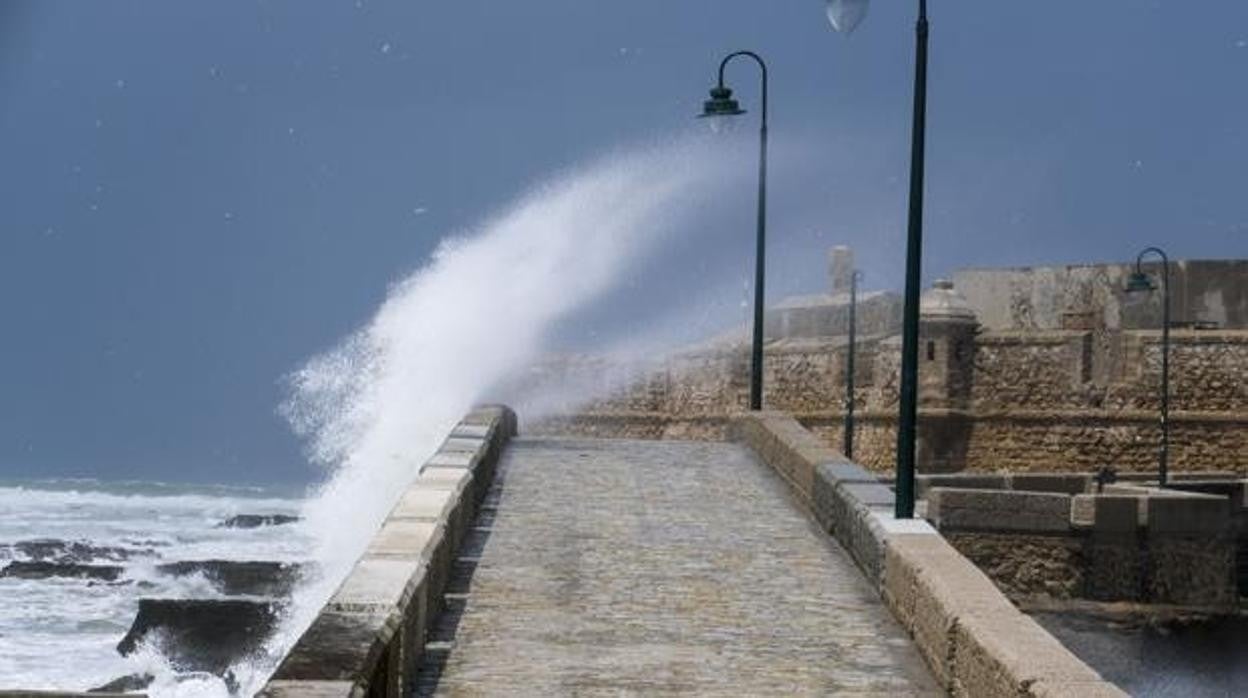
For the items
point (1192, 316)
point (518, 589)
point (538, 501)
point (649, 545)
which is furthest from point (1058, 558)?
point (1192, 316)

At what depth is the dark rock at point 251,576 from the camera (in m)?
40.8

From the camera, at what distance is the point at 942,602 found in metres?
10.1

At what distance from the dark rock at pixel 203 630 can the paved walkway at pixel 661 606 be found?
48.8 feet

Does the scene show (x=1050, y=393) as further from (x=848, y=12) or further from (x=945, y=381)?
(x=848, y=12)

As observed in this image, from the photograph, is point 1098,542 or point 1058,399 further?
point 1058,399

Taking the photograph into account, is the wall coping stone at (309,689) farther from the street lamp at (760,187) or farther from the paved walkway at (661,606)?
the street lamp at (760,187)

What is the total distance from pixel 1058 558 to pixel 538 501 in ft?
37.9

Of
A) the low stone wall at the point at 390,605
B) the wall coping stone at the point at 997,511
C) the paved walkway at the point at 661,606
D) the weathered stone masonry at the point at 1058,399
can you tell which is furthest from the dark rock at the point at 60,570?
the low stone wall at the point at 390,605

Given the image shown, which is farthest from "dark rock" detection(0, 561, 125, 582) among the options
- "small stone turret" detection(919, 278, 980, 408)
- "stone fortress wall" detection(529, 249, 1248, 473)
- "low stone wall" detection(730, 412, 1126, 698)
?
"low stone wall" detection(730, 412, 1126, 698)

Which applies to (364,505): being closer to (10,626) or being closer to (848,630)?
(10,626)

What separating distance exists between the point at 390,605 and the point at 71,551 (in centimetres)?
4742

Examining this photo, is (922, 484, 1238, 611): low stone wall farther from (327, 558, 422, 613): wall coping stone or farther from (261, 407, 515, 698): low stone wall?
(327, 558, 422, 613): wall coping stone

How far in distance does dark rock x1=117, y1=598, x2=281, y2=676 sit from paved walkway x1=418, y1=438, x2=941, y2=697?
14862mm

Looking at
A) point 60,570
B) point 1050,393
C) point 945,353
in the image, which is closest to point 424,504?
point 945,353
